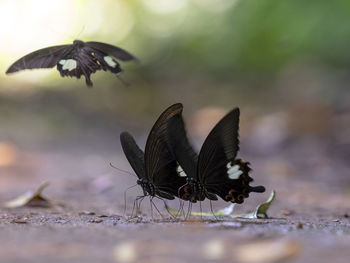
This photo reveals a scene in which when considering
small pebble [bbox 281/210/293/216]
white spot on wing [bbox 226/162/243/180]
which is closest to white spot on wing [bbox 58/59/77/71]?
white spot on wing [bbox 226/162/243/180]

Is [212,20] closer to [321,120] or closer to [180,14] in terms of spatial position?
[180,14]

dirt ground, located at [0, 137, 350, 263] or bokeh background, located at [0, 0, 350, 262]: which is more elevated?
bokeh background, located at [0, 0, 350, 262]

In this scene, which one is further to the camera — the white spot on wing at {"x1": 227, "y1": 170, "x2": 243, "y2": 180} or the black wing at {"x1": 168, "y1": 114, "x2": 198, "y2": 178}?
the white spot on wing at {"x1": 227, "y1": 170, "x2": 243, "y2": 180}

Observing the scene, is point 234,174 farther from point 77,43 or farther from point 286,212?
point 77,43

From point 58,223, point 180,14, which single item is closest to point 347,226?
point 58,223

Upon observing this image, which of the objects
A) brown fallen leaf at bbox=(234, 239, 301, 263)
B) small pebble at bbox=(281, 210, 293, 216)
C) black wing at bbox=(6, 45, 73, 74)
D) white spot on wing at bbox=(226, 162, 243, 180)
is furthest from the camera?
small pebble at bbox=(281, 210, 293, 216)

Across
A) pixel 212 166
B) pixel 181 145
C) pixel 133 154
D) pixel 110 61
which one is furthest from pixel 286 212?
pixel 110 61

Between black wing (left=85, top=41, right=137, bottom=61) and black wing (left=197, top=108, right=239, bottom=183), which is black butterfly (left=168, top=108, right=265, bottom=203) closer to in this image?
black wing (left=197, top=108, right=239, bottom=183)
